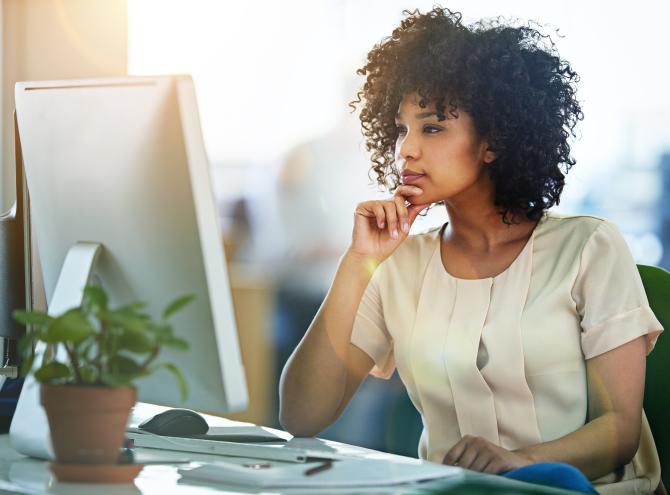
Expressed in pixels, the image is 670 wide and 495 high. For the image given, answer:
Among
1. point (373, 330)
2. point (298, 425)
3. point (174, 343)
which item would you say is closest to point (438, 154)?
point (373, 330)

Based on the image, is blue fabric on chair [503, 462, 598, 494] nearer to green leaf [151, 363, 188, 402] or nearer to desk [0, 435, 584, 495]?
desk [0, 435, 584, 495]

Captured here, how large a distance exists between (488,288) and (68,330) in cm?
89

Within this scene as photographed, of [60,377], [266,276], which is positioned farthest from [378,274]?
[266,276]

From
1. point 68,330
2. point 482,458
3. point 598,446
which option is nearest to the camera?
point 68,330

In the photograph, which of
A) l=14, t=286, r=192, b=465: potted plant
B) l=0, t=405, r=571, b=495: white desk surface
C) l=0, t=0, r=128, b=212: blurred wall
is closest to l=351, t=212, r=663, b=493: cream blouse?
l=0, t=405, r=571, b=495: white desk surface

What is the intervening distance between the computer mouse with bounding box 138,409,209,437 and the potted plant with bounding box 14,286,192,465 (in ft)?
1.32

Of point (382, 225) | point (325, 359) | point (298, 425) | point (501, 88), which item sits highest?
point (501, 88)

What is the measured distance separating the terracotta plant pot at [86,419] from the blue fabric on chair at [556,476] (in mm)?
417

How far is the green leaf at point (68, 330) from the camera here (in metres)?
0.89

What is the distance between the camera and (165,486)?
3.17 feet

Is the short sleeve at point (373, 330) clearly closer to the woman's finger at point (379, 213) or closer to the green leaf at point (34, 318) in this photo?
the woman's finger at point (379, 213)

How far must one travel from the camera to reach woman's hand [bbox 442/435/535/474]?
1234 mm

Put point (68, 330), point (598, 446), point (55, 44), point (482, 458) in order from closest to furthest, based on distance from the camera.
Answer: point (68, 330)
point (482, 458)
point (598, 446)
point (55, 44)

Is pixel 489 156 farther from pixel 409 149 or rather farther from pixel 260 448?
pixel 260 448
